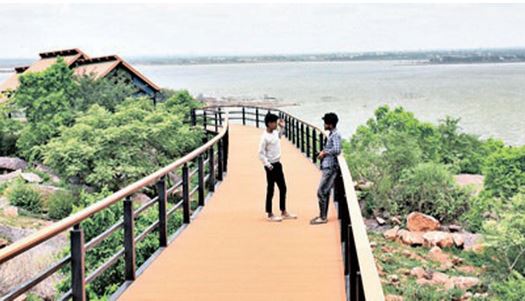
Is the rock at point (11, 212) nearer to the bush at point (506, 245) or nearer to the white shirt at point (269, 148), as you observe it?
the bush at point (506, 245)

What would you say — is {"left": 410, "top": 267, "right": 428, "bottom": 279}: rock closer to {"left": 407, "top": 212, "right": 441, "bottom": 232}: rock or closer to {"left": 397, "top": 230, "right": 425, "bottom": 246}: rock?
{"left": 397, "top": 230, "right": 425, "bottom": 246}: rock

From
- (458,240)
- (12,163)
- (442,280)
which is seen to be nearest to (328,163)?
(442,280)

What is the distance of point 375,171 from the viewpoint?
2953 centimetres

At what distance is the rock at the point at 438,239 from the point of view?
2362 centimetres

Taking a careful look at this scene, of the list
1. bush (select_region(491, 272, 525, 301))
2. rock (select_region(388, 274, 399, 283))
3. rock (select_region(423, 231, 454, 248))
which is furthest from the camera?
rock (select_region(423, 231, 454, 248))

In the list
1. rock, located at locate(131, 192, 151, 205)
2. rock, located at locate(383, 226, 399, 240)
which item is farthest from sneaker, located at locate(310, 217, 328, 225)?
Answer: rock, located at locate(131, 192, 151, 205)

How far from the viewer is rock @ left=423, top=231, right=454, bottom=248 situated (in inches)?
930

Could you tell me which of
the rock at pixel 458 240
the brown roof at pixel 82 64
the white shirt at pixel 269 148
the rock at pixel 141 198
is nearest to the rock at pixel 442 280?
the rock at pixel 458 240

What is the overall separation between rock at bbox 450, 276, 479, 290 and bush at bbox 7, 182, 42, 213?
15.8 meters

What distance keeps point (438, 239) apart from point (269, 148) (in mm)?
15538

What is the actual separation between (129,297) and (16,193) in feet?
75.6

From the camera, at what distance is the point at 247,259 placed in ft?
25.9

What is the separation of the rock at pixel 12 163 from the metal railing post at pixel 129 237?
32.8m

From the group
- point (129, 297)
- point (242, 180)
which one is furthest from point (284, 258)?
point (242, 180)
